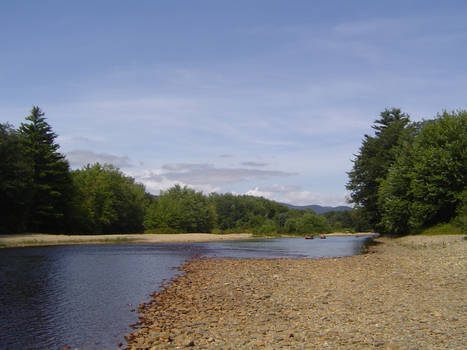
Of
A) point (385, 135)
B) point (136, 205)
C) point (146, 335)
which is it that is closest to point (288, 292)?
point (146, 335)

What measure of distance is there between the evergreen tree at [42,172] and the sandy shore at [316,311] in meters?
51.5

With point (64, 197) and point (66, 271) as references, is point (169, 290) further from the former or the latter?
point (64, 197)

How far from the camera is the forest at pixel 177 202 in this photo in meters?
40.5

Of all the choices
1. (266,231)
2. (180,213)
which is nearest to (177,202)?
(180,213)

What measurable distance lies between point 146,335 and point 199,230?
114185mm

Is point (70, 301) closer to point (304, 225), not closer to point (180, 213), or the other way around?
point (180, 213)

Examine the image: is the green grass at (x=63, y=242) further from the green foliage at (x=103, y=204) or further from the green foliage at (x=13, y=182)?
the green foliage at (x=103, y=204)

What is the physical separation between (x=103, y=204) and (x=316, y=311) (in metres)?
77.1

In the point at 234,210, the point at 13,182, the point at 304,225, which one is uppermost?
the point at 13,182

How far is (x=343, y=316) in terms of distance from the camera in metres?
11.7

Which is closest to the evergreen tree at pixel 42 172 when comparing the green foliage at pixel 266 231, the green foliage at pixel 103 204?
the green foliage at pixel 103 204

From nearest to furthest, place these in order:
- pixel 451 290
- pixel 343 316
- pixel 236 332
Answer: pixel 236 332
pixel 343 316
pixel 451 290

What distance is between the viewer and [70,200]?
70125 mm

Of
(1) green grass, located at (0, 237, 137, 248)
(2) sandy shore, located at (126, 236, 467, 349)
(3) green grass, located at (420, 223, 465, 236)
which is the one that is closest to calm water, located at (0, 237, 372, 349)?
(2) sandy shore, located at (126, 236, 467, 349)
